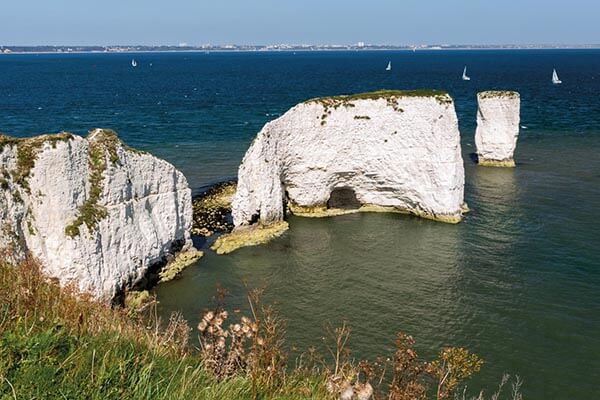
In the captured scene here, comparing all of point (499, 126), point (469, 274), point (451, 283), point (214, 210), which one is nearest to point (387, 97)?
point (469, 274)

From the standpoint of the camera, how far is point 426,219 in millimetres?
34781

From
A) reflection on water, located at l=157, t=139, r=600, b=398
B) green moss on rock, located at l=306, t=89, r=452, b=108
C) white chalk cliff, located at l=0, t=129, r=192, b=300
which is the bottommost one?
reflection on water, located at l=157, t=139, r=600, b=398

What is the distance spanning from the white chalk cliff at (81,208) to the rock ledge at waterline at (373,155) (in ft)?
33.1

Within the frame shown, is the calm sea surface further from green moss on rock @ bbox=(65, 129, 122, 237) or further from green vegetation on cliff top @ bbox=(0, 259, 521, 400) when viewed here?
green vegetation on cliff top @ bbox=(0, 259, 521, 400)

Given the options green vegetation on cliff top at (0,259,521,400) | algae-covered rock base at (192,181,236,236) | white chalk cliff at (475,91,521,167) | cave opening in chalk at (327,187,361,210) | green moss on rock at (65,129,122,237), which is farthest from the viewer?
white chalk cliff at (475,91,521,167)

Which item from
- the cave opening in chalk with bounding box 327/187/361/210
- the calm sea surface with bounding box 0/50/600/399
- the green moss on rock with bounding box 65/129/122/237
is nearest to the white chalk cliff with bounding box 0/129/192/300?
the green moss on rock with bounding box 65/129/122/237

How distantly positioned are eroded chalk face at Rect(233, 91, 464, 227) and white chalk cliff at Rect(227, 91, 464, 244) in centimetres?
6

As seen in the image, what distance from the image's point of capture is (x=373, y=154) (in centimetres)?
3541

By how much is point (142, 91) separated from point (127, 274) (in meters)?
98.1

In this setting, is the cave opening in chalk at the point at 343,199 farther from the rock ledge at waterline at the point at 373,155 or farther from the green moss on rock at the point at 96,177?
the green moss on rock at the point at 96,177

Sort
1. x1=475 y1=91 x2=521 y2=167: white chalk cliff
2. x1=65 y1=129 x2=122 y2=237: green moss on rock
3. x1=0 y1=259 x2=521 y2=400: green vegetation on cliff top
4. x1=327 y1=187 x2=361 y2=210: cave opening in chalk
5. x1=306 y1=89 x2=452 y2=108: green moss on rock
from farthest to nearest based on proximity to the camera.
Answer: x1=475 y1=91 x2=521 y2=167: white chalk cliff → x1=327 y1=187 x2=361 y2=210: cave opening in chalk → x1=306 y1=89 x2=452 y2=108: green moss on rock → x1=65 y1=129 x2=122 y2=237: green moss on rock → x1=0 y1=259 x2=521 y2=400: green vegetation on cliff top

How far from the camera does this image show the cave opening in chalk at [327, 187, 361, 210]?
37.2 meters

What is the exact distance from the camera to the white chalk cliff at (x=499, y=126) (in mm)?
49688

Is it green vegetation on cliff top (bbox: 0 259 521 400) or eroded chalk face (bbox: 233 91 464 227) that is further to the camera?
eroded chalk face (bbox: 233 91 464 227)
